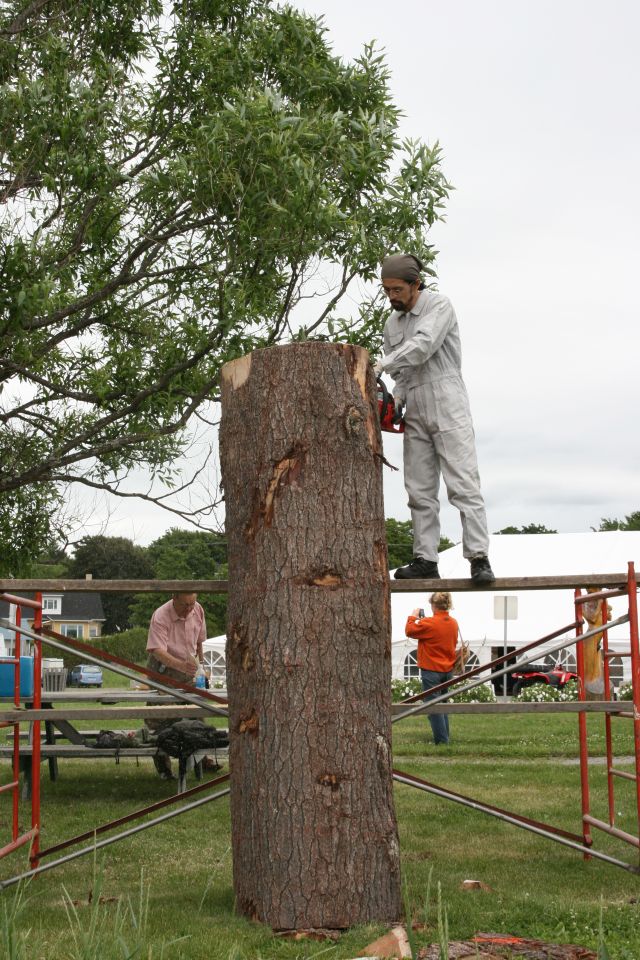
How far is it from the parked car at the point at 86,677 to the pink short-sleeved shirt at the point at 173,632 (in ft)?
132

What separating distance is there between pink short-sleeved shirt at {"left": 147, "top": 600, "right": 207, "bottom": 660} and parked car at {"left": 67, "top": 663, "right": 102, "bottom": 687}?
132 feet

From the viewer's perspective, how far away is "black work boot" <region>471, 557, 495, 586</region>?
6.02 metres

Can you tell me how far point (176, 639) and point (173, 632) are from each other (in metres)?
0.07

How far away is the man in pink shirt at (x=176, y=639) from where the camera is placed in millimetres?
9836

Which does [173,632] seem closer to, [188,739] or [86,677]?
[188,739]

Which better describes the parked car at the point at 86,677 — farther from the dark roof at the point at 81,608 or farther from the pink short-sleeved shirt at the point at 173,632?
the dark roof at the point at 81,608

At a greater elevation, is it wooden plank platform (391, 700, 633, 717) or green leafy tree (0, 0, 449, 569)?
green leafy tree (0, 0, 449, 569)

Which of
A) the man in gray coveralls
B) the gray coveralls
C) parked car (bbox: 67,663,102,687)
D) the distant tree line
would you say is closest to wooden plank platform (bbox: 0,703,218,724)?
the man in gray coveralls

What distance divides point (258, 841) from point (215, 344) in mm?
5073

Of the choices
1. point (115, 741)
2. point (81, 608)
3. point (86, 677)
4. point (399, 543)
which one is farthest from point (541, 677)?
point (81, 608)

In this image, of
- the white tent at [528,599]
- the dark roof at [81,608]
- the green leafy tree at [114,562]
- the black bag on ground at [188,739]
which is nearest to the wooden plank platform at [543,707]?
the black bag on ground at [188,739]

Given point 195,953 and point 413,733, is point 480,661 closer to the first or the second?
point 413,733

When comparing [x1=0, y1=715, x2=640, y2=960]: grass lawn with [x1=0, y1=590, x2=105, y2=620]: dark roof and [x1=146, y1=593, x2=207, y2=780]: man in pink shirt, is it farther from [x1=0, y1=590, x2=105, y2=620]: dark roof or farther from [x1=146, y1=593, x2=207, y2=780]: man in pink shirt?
[x1=0, y1=590, x2=105, y2=620]: dark roof

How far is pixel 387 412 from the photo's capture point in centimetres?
615
